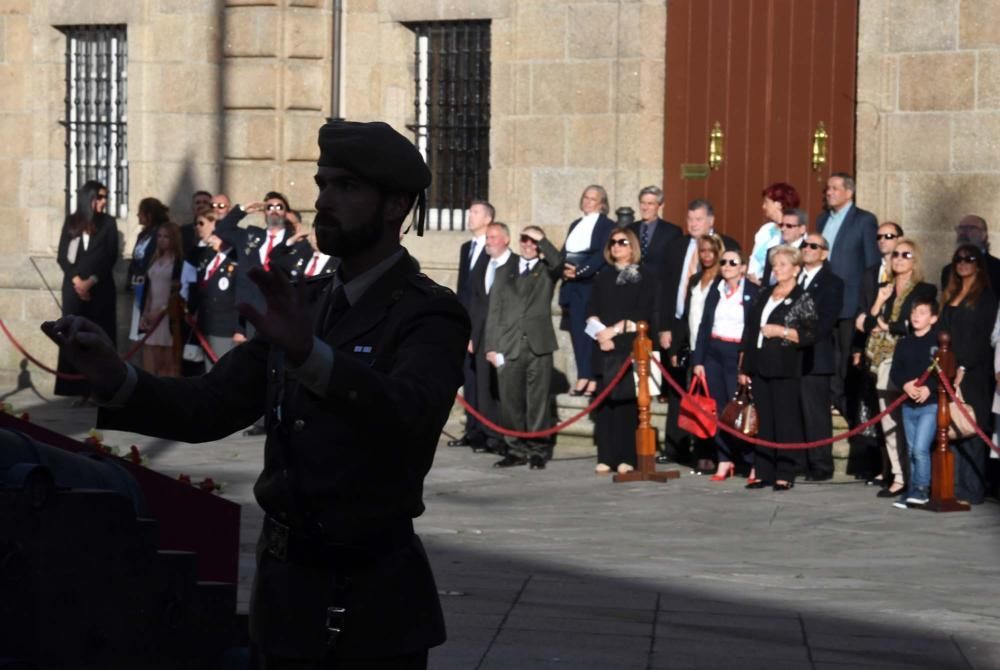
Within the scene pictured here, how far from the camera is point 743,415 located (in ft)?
43.1

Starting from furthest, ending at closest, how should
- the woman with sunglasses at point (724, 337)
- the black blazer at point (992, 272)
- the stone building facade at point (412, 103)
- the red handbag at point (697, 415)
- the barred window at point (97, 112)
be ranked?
the barred window at point (97, 112)
the stone building facade at point (412, 103)
the woman with sunglasses at point (724, 337)
the red handbag at point (697, 415)
the black blazer at point (992, 272)

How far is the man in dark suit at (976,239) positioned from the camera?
12961 mm

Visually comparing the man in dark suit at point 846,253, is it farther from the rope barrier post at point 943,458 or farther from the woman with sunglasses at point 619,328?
the rope barrier post at point 943,458

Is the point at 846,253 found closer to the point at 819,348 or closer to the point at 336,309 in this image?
the point at 819,348

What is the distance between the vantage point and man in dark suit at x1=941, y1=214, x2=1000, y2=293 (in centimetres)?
1296

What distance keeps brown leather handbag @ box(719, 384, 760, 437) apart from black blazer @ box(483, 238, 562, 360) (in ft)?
5.25

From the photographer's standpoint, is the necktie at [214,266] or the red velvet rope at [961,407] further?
the necktie at [214,266]

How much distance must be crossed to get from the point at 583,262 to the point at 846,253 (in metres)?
2.18

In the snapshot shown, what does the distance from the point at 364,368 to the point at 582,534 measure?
7663 millimetres

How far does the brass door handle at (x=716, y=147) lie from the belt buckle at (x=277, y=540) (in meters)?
12.0

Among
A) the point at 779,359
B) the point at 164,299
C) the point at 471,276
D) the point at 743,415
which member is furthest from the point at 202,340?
the point at 779,359

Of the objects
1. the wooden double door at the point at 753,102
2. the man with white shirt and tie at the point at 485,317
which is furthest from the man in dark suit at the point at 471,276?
the wooden double door at the point at 753,102

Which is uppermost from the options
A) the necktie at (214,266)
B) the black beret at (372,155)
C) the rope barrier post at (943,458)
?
the black beret at (372,155)

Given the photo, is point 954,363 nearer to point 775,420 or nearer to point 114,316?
point 775,420
